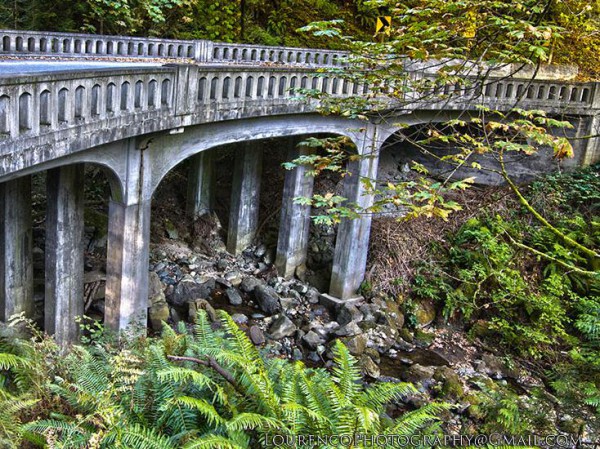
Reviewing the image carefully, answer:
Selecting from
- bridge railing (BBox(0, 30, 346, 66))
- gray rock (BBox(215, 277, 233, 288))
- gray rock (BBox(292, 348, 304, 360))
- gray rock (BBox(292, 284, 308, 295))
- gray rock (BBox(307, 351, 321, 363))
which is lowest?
gray rock (BBox(307, 351, 321, 363))

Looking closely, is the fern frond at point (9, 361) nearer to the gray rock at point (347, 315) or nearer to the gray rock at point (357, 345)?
the gray rock at point (357, 345)

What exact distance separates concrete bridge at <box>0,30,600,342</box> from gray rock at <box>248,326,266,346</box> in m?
3.14

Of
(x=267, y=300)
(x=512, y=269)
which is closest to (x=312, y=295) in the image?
(x=267, y=300)

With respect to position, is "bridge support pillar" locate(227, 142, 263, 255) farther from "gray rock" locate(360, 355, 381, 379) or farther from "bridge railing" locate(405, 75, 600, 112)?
"bridge railing" locate(405, 75, 600, 112)

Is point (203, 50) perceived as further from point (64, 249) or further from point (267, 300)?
point (267, 300)

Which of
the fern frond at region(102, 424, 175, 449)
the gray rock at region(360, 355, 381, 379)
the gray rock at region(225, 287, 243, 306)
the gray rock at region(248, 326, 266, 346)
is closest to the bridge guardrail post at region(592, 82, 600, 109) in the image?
the gray rock at region(360, 355, 381, 379)

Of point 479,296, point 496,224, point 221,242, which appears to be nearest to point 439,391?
point 479,296

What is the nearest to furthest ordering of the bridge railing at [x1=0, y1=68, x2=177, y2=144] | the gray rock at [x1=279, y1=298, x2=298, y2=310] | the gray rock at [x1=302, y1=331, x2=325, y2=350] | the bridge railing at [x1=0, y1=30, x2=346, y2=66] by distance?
the bridge railing at [x1=0, y1=68, x2=177, y2=144], the bridge railing at [x1=0, y1=30, x2=346, y2=66], the gray rock at [x1=302, y1=331, x2=325, y2=350], the gray rock at [x1=279, y1=298, x2=298, y2=310]

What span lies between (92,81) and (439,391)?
9.53 meters

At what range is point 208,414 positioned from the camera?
527cm

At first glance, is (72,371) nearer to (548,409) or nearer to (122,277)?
(122,277)

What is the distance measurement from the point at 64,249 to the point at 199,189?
7937mm

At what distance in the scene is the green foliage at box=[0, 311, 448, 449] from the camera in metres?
4.80

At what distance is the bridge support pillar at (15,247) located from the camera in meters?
10.5
